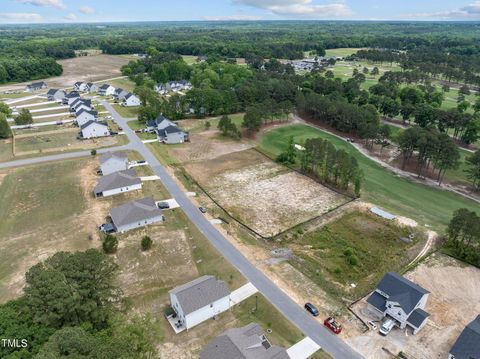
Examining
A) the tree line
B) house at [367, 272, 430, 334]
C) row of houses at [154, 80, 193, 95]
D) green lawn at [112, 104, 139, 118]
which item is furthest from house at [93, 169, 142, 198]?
row of houses at [154, 80, 193, 95]

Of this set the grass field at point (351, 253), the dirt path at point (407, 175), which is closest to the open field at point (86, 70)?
the dirt path at point (407, 175)

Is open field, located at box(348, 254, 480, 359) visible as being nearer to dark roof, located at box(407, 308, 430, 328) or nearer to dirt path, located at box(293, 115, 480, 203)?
dark roof, located at box(407, 308, 430, 328)

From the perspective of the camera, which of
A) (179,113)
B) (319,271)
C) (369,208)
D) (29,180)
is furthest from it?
(179,113)

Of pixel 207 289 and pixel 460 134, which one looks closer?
pixel 207 289

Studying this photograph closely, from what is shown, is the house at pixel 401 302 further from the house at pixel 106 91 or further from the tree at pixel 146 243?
the house at pixel 106 91

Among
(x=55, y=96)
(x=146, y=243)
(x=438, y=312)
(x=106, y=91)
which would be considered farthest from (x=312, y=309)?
(x=106, y=91)

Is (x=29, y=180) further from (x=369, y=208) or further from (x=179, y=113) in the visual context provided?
(x=369, y=208)

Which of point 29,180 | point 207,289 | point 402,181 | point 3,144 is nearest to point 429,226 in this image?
point 402,181
